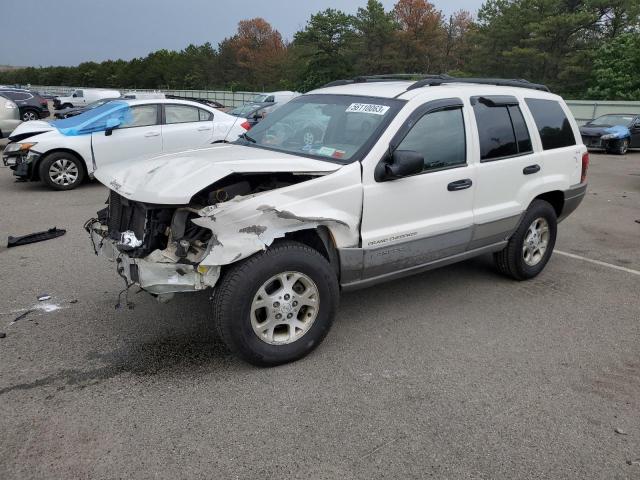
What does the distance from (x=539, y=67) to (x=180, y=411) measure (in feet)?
145

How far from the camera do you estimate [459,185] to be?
4234 millimetres

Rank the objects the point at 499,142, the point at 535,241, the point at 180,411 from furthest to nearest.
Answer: the point at 535,241, the point at 499,142, the point at 180,411

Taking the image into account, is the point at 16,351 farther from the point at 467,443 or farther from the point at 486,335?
the point at 486,335

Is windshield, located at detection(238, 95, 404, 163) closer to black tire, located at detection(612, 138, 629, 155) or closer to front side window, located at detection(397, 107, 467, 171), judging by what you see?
front side window, located at detection(397, 107, 467, 171)

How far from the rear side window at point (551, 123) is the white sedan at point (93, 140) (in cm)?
536

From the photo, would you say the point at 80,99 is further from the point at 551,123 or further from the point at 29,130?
the point at 551,123

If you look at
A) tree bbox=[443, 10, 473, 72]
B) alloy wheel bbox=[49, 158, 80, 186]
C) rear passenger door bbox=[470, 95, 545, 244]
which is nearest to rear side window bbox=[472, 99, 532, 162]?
rear passenger door bbox=[470, 95, 545, 244]

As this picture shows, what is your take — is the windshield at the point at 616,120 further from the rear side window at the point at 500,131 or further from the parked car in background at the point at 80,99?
the parked car in background at the point at 80,99

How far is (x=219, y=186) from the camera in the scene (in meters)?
3.53

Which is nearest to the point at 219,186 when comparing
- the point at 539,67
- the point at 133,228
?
the point at 133,228

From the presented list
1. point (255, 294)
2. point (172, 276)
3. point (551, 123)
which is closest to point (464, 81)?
point (551, 123)

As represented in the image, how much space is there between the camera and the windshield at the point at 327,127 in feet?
12.7

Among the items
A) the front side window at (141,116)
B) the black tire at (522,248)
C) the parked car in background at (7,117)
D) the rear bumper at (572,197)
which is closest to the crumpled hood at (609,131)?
the rear bumper at (572,197)

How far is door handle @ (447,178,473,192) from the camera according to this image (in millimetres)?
4180
